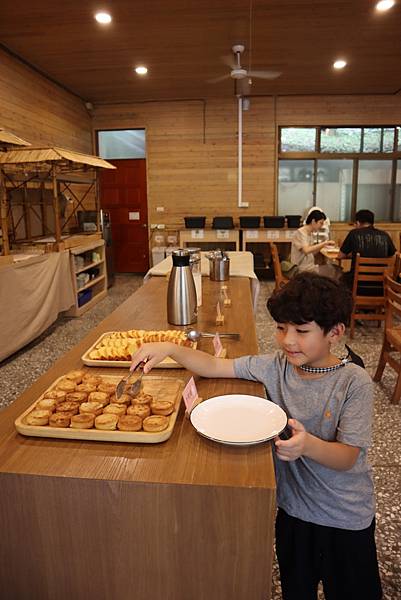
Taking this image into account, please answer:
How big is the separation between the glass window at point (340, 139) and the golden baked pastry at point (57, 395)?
818 centimetres

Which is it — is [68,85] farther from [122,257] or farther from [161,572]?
[161,572]

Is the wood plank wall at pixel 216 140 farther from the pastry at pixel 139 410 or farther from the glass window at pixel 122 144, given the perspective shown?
the pastry at pixel 139 410

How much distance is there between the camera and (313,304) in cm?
109

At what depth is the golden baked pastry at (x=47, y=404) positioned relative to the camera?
1159mm

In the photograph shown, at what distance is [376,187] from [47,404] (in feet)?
28.0

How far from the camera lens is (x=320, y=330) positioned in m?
1.12

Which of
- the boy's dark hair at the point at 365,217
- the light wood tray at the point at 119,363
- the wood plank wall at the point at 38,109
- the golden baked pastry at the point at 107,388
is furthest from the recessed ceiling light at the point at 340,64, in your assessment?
the golden baked pastry at the point at 107,388

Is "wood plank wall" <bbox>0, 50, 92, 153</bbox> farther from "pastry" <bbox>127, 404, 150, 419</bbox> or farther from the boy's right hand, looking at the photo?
"pastry" <bbox>127, 404, 150, 419</bbox>

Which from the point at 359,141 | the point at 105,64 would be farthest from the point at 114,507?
the point at 359,141

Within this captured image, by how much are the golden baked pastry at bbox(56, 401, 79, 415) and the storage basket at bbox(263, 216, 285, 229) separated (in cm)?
696

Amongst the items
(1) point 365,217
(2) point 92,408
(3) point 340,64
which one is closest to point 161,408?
(2) point 92,408

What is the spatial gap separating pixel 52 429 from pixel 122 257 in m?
8.09

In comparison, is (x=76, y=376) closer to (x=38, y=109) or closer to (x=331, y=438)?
(x=331, y=438)

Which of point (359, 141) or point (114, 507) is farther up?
point (359, 141)
